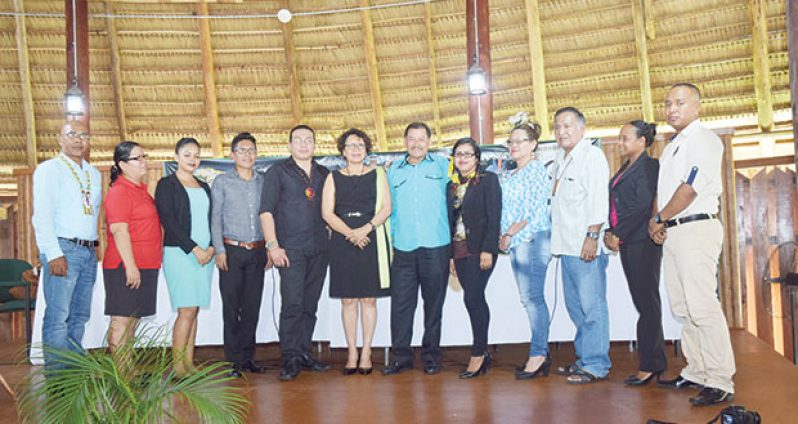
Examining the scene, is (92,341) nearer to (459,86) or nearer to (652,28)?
(459,86)

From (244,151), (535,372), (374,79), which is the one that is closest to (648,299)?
(535,372)

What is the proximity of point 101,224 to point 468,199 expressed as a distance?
4905 mm

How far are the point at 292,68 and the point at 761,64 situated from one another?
5.78 metres

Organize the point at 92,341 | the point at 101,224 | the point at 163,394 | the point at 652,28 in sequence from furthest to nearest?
the point at 652,28 → the point at 101,224 → the point at 92,341 → the point at 163,394

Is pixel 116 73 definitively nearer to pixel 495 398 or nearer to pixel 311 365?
pixel 311 365

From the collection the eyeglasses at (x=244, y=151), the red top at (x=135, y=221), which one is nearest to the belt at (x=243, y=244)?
the red top at (x=135, y=221)

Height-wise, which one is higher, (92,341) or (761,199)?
(761,199)

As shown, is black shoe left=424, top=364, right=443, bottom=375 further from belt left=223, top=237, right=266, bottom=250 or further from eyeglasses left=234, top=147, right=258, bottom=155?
eyeglasses left=234, top=147, right=258, bottom=155

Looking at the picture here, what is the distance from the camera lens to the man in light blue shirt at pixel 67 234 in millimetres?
3738

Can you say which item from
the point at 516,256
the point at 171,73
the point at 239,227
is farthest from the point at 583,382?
the point at 171,73

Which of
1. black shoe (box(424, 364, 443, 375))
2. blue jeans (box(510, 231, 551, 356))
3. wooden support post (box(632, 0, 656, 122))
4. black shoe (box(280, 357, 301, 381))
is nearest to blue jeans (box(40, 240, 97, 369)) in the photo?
black shoe (box(280, 357, 301, 381))

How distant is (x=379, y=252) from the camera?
4320 mm

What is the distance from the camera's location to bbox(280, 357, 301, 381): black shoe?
13.8ft

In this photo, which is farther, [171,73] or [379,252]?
[171,73]
